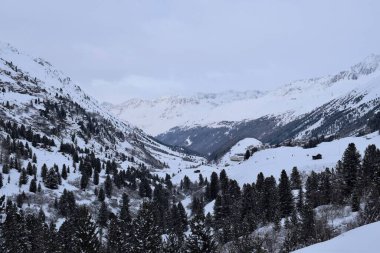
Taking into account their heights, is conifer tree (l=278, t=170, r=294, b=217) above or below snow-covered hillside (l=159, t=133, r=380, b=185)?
below

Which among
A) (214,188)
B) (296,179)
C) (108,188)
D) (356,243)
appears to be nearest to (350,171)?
(296,179)

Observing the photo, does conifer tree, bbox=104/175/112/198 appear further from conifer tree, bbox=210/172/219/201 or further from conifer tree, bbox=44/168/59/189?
conifer tree, bbox=210/172/219/201

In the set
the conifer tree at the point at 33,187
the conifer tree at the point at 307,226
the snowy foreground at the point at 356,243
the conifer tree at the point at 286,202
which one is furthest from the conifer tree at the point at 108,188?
the snowy foreground at the point at 356,243

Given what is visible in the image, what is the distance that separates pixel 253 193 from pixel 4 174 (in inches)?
3883

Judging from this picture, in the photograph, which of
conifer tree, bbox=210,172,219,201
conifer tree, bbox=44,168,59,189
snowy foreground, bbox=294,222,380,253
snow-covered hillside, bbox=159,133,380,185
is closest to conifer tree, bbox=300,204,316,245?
snowy foreground, bbox=294,222,380,253

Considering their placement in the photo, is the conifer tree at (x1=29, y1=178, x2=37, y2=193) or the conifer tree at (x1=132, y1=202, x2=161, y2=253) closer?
the conifer tree at (x1=132, y1=202, x2=161, y2=253)

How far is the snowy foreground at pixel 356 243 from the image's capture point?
25766mm

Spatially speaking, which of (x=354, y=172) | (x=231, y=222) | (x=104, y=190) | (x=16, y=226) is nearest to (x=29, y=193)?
(x=104, y=190)

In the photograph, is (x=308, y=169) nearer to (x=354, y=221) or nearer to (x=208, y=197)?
(x=208, y=197)

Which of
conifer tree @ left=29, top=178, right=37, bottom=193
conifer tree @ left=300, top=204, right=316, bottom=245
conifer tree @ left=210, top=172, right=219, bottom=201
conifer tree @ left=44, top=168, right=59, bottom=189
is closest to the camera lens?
conifer tree @ left=300, top=204, right=316, bottom=245

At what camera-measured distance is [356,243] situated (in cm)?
2702

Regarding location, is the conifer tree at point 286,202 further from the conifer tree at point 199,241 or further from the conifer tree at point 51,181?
the conifer tree at point 51,181

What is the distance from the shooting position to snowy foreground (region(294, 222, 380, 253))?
84.5ft

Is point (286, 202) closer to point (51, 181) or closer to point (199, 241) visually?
point (199, 241)
